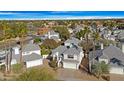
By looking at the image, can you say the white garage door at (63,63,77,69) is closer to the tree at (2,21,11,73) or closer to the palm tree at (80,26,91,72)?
the palm tree at (80,26,91,72)

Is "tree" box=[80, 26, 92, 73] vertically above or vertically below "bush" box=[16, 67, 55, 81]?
above

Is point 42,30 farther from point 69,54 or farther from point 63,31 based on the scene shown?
point 69,54

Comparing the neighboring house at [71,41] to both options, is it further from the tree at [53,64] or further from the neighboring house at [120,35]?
the neighboring house at [120,35]

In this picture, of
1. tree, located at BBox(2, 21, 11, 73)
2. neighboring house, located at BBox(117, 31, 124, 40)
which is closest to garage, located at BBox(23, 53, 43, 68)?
tree, located at BBox(2, 21, 11, 73)

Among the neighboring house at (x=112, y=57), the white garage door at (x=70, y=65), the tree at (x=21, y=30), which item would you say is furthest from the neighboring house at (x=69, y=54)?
the tree at (x=21, y=30)
